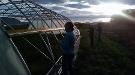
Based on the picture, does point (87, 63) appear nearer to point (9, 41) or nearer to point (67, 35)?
point (67, 35)

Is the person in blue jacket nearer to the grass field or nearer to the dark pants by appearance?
the dark pants

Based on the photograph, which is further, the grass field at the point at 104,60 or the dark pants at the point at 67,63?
the grass field at the point at 104,60

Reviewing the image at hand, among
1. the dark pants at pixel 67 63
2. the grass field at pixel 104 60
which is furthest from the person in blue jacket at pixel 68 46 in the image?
the grass field at pixel 104 60

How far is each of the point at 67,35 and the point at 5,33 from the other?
3.26m

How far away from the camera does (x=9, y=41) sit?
16.1 meters

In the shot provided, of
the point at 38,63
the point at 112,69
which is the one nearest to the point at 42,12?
the point at 38,63

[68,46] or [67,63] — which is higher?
[68,46]

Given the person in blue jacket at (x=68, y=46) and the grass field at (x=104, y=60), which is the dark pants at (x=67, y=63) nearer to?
the person in blue jacket at (x=68, y=46)

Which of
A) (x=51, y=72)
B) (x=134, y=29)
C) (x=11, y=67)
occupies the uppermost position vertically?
(x=11, y=67)

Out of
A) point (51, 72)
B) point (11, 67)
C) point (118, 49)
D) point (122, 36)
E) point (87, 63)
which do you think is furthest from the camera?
point (122, 36)

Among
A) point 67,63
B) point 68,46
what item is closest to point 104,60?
point 67,63

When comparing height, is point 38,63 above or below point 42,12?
below

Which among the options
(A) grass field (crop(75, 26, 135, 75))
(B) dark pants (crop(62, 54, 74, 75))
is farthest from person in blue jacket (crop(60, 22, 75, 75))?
(A) grass field (crop(75, 26, 135, 75))

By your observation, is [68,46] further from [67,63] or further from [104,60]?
[104,60]
